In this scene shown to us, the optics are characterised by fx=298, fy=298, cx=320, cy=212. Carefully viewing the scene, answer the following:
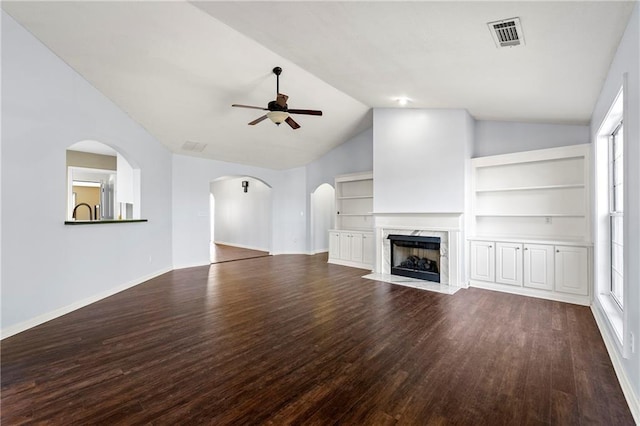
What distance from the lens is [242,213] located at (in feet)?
34.7

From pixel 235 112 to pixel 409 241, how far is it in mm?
4040

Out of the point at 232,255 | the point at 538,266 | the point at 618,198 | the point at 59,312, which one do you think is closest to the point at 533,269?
the point at 538,266

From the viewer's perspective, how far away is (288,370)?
2.39m

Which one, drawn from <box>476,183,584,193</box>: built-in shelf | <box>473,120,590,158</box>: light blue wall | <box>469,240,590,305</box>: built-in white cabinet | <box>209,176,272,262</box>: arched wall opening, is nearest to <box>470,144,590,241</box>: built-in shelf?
<box>476,183,584,193</box>: built-in shelf

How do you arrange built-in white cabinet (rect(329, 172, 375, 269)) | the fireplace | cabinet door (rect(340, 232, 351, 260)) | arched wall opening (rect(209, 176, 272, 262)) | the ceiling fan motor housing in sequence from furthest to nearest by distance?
arched wall opening (rect(209, 176, 272, 262))
cabinet door (rect(340, 232, 351, 260))
built-in white cabinet (rect(329, 172, 375, 269))
the fireplace
the ceiling fan motor housing

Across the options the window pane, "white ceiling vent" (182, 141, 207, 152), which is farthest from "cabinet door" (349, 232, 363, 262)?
the window pane

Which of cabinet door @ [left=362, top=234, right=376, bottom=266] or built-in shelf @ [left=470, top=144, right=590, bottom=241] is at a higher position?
built-in shelf @ [left=470, top=144, right=590, bottom=241]

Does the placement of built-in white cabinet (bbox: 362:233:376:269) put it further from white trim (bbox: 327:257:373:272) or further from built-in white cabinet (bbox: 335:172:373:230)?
built-in white cabinet (bbox: 335:172:373:230)

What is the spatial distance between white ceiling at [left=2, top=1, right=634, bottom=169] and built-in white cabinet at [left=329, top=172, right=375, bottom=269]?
2.61 meters

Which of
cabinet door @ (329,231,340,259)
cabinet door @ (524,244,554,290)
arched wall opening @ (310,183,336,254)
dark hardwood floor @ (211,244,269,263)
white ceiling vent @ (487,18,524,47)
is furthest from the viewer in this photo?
arched wall opening @ (310,183,336,254)

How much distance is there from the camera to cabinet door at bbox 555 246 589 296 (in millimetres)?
4020

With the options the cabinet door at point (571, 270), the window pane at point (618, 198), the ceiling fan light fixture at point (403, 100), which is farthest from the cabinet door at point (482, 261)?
the ceiling fan light fixture at point (403, 100)

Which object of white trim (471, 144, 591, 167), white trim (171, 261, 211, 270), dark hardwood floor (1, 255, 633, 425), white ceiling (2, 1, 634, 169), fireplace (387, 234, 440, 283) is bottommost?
dark hardwood floor (1, 255, 633, 425)

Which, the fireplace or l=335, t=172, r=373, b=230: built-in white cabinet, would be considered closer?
the fireplace
